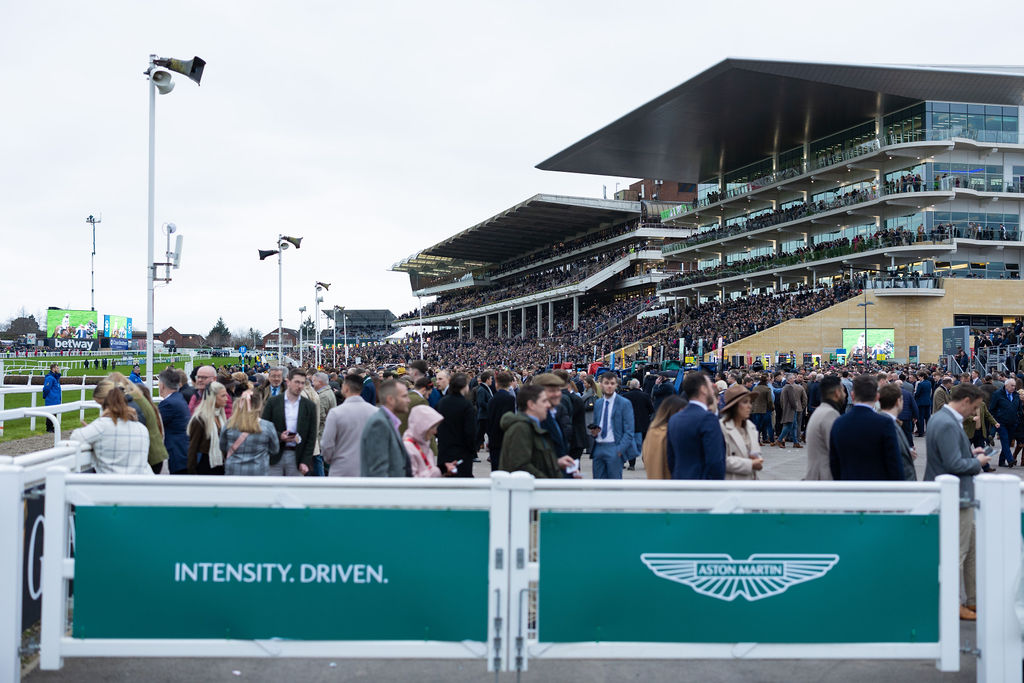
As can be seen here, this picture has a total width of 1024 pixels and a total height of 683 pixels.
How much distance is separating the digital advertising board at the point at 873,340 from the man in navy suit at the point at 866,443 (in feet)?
132

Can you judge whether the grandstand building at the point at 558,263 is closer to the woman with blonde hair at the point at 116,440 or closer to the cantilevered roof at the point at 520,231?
the cantilevered roof at the point at 520,231

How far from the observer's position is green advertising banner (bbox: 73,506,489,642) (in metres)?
4.03

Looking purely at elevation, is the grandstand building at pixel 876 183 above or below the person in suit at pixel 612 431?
above

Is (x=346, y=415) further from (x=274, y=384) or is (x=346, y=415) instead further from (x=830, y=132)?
(x=830, y=132)

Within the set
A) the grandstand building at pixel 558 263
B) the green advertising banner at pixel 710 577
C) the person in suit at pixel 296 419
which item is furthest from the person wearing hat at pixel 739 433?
the grandstand building at pixel 558 263

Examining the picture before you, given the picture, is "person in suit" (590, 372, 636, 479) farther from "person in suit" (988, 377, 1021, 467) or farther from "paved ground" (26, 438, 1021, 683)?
"person in suit" (988, 377, 1021, 467)

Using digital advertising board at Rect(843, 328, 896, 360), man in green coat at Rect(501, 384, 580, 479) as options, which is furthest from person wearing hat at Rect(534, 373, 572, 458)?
digital advertising board at Rect(843, 328, 896, 360)

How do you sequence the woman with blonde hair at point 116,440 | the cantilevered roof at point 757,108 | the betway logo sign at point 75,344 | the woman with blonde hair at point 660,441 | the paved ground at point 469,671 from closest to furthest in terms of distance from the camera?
the paved ground at point 469,671 → the woman with blonde hair at point 116,440 → the woman with blonde hair at point 660,441 → the cantilevered roof at point 757,108 → the betway logo sign at point 75,344

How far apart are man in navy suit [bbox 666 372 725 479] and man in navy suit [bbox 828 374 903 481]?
3.23 feet

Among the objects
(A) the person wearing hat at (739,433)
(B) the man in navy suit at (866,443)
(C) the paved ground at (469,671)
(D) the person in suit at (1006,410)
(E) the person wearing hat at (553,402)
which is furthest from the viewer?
(D) the person in suit at (1006,410)

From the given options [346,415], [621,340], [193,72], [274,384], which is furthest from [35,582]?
[621,340]

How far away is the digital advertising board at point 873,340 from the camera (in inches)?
1711

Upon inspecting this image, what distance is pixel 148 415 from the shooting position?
24.2 feet

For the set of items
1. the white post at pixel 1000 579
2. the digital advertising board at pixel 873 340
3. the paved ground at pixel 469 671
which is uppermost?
the digital advertising board at pixel 873 340
